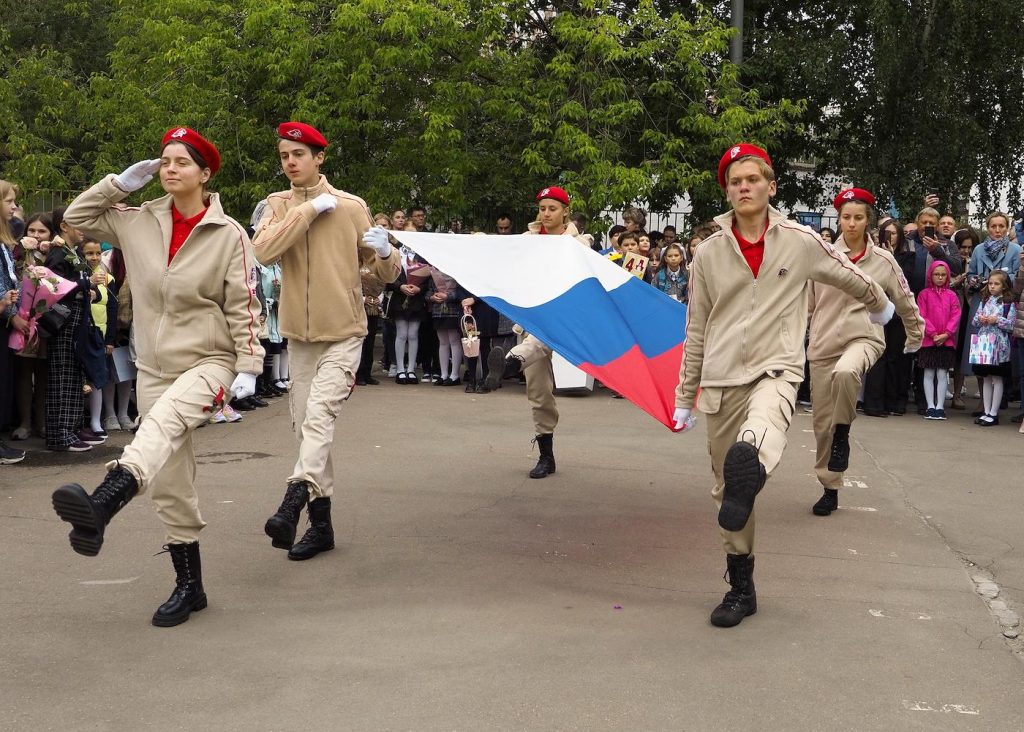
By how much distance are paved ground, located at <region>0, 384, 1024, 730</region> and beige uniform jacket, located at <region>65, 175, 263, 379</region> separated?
1.19m

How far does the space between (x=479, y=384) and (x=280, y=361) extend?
2.33 m

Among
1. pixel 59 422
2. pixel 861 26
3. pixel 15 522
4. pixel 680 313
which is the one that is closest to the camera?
pixel 15 522

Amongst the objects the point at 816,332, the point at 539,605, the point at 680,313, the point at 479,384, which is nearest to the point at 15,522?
the point at 539,605

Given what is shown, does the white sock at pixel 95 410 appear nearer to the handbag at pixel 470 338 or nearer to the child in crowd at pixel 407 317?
the handbag at pixel 470 338

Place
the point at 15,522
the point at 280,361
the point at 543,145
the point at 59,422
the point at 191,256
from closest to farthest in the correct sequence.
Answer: the point at 191,256 < the point at 15,522 < the point at 59,422 < the point at 280,361 < the point at 543,145

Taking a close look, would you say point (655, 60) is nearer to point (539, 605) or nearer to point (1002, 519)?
point (1002, 519)

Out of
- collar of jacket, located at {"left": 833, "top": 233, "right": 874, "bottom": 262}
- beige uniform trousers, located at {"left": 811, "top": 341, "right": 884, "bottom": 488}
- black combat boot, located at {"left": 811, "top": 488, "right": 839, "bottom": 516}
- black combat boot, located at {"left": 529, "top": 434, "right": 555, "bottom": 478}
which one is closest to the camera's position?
beige uniform trousers, located at {"left": 811, "top": 341, "right": 884, "bottom": 488}

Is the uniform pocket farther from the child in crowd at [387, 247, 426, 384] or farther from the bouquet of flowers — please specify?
the child in crowd at [387, 247, 426, 384]

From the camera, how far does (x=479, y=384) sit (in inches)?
590

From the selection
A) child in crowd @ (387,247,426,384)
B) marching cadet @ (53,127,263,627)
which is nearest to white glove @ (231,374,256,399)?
marching cadet @ (53,127,263,627)

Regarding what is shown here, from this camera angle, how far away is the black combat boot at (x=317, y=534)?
6832 millimetres

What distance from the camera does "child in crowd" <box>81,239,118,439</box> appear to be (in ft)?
35.1

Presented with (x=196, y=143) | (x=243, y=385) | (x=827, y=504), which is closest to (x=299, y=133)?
(x=196, y=143)

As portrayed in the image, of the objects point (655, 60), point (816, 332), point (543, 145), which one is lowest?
point (816, 332)
